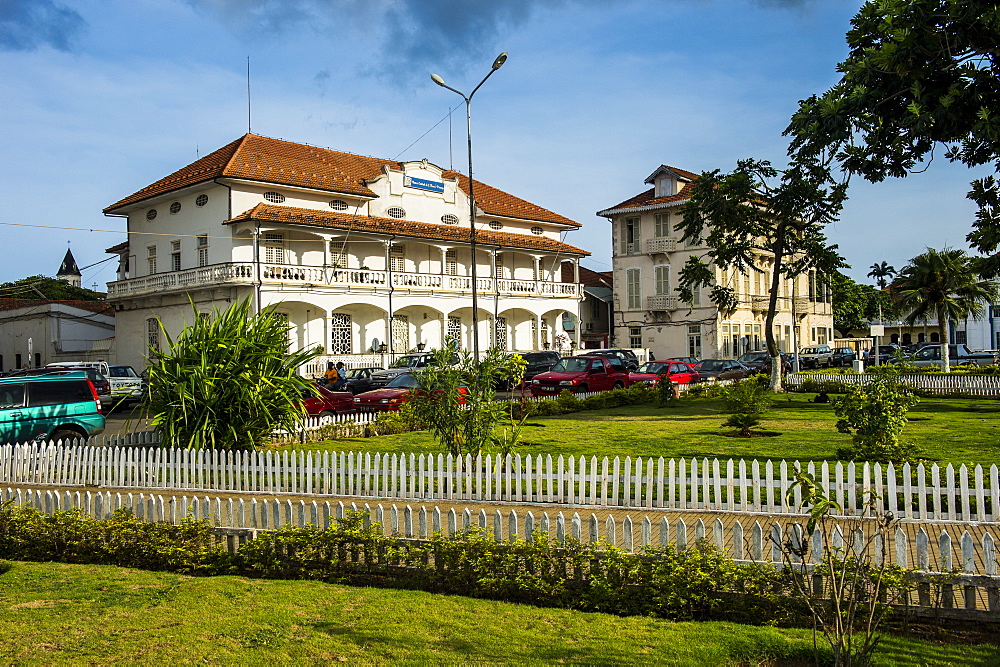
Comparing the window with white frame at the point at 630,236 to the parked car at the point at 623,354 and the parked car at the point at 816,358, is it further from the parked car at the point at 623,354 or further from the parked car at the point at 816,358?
the parked car at the point at 623,354

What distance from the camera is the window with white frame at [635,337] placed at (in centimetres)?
5484

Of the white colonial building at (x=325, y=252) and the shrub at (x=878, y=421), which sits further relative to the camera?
the white colonial building at (x=325, y=252)

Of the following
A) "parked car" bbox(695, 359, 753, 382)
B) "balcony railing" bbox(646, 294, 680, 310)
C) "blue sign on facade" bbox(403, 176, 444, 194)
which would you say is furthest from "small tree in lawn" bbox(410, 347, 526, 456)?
"balcony railing" bbox(646, 294, 680, 310)

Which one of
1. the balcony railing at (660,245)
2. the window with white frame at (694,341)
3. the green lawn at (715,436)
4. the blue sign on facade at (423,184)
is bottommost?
the green lawn at (715,436)

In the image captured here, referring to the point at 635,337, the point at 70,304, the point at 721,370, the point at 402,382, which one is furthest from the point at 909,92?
the point at 70,304

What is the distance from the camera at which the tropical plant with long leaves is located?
43.2ft

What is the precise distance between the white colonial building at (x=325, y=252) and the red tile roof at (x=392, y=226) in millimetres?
107

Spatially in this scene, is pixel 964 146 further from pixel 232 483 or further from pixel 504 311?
pixel 504 311

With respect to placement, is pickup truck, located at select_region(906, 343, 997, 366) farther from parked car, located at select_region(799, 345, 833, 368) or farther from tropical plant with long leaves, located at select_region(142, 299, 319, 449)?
tropical plant with long leaves, located at select_region(142, 299, 319, 449)

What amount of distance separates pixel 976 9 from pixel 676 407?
15.4 m

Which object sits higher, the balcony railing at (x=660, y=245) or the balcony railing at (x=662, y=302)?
the balcony railing at (x=660, y=245)

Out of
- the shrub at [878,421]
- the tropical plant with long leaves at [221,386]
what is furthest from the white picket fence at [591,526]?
the shrub at [878,421]

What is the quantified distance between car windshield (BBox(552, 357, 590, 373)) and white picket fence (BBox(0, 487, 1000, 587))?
1983 cm

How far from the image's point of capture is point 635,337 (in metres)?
55.1
